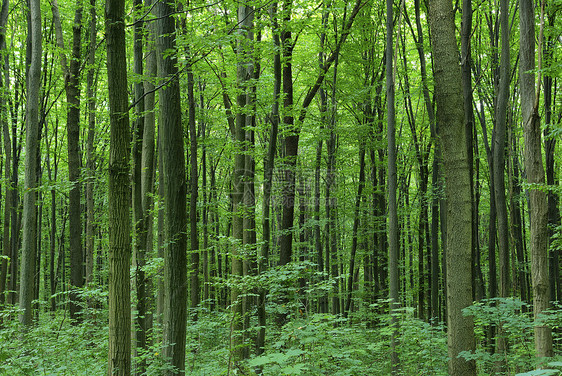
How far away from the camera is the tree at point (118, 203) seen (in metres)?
3.24

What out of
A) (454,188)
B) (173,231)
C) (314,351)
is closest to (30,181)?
(173,231)

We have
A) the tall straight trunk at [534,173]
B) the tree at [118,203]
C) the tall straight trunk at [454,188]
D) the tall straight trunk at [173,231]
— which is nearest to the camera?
the tree at [118,203]

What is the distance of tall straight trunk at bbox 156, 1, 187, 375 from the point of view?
4.50 metres

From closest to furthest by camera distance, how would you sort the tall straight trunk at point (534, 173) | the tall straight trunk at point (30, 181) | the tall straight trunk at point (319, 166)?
the tall straight trunk at point (534, 173), the tall straight trunk at point (30, 181), the tall straight trunk at point (319, 166)

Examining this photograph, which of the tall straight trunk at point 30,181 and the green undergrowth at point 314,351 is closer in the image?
the green undergrowth at point 314,351

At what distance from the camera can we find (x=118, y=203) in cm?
330

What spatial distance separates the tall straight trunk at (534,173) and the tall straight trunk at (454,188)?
1.11 metres

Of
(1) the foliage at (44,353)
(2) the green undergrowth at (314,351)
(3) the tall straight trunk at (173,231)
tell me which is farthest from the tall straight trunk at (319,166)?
(1) the foliage at (44,353)

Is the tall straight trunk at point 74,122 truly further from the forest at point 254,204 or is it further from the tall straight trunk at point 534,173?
the tall straight trunk at point 534,173

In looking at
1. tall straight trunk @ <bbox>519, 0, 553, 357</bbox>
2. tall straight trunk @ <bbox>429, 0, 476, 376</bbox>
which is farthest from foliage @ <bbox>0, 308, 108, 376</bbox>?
tall straight trunk @ <bbox>519, 0, 553, 357</bbox>

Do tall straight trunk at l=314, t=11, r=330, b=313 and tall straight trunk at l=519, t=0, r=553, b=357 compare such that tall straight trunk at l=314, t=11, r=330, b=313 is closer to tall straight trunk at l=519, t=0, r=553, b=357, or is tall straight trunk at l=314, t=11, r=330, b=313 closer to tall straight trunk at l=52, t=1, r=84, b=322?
tall straight trunk at l=519, t=0, r=553, b=357

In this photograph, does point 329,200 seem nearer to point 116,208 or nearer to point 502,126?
point 502,126

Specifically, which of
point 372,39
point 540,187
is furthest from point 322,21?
point 540,187

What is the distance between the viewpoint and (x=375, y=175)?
1406 cm
